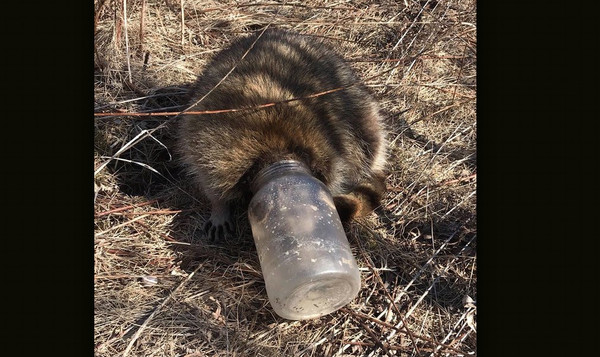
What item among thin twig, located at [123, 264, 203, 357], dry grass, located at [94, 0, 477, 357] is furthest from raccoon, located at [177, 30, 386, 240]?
thin twig, located at [123, 264, 203, 357]

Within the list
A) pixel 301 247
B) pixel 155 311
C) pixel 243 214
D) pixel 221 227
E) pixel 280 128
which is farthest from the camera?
pixel 243 214

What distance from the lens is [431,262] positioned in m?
3.50

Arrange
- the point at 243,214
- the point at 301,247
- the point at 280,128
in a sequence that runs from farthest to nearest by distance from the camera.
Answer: the point at 243,214
the point at 280,128
the point at 301,247

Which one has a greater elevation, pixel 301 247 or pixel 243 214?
pixel 301 247

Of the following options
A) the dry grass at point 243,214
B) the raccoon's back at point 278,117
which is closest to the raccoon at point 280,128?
the raccoon's back at point 278,117

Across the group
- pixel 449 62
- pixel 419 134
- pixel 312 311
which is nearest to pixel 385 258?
pixel 312 311

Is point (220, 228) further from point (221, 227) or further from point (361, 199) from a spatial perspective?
point (361, 199)

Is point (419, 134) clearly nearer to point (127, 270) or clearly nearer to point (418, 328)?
point (418, 328)

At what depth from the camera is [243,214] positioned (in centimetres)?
375

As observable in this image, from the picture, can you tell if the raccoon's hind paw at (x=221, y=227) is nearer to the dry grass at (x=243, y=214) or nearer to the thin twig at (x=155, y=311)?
the dry grass at (x=243, y=214)

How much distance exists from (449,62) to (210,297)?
2875mm

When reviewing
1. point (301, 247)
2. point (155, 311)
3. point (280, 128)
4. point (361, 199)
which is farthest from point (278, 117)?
point (155, 311)

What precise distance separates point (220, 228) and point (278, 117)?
0.74 metres

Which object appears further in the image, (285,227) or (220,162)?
(220,162)
